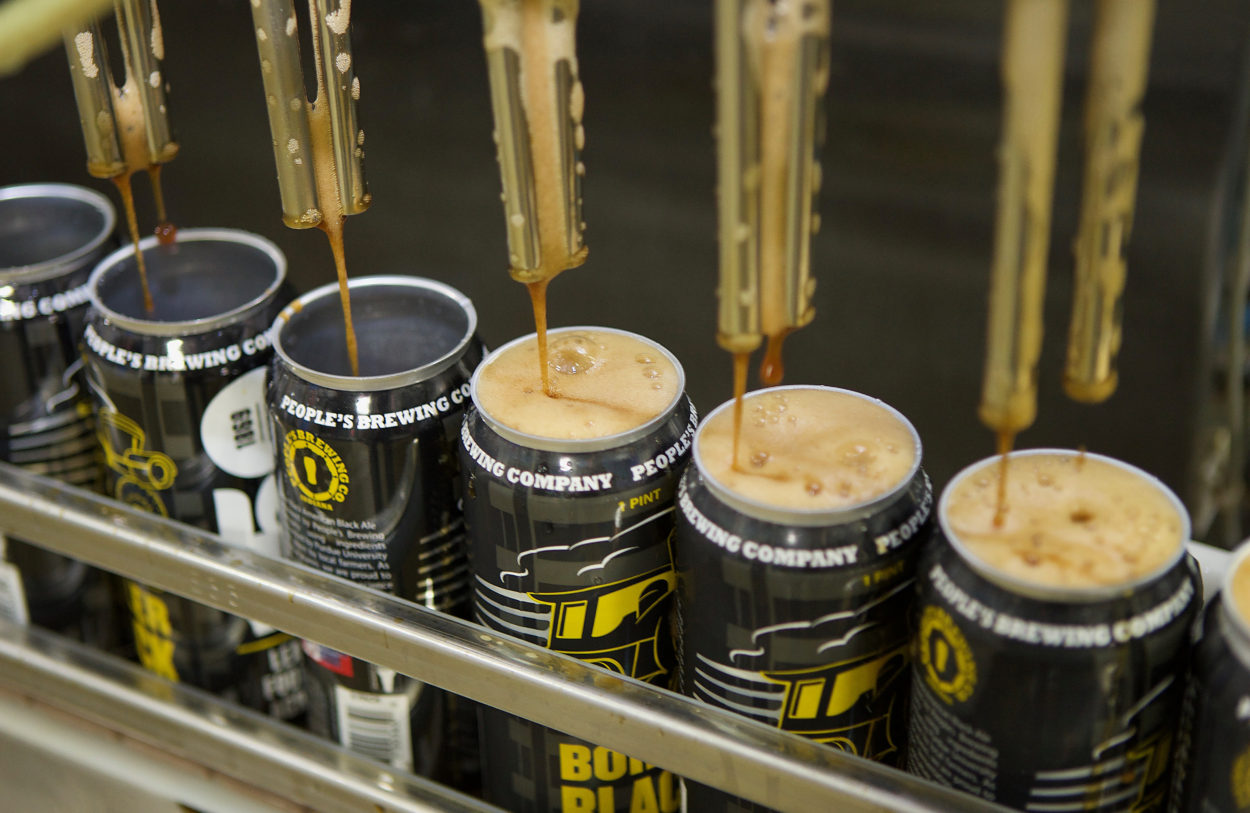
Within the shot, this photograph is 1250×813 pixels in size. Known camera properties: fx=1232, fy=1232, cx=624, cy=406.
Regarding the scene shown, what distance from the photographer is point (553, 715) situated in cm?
84

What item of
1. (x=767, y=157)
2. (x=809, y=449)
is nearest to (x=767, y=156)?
(x=767, y=157)

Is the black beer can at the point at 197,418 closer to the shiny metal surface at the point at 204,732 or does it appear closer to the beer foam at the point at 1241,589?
the shiny metal surface at the point at 204,732

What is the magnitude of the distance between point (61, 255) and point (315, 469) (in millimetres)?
508

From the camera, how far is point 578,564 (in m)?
0.85

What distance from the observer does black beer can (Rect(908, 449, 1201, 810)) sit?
0.69 m

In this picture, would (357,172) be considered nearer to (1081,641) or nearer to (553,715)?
(553,715)

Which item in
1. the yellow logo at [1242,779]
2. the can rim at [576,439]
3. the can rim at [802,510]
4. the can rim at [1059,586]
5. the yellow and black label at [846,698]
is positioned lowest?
the yellow and black label at [846,698]

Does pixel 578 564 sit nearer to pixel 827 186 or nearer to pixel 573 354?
pixel 573 354

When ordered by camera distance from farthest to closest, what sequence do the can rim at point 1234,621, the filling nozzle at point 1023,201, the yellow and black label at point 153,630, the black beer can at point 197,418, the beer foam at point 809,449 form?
the yellow and black label at point 153,630, the black beer can at point 197,418, the beer foam at point 809,449, the can rim at point 1234,621, the filling nozzle at point 1023,201

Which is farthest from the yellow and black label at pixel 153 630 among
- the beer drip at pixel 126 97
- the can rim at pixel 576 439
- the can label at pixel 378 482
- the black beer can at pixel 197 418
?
the can rim at pixel 576 439

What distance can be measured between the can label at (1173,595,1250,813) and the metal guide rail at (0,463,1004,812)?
0.13 metres

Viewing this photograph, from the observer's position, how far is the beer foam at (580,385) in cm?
86

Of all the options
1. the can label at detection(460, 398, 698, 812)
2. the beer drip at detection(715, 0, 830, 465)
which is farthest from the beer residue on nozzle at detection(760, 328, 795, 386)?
the can label at detection(460, 398, 698, 812)

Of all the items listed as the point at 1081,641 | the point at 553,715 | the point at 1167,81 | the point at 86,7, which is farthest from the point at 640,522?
the point at 1167,81
